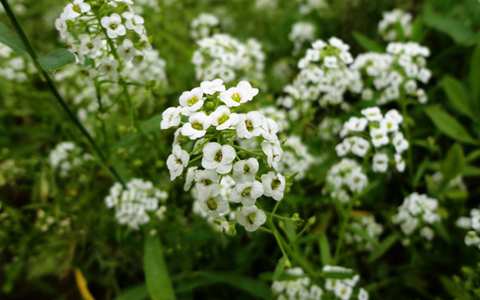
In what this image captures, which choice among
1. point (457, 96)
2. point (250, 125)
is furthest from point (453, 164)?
point (250, 125)

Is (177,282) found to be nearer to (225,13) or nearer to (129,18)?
(129,18)

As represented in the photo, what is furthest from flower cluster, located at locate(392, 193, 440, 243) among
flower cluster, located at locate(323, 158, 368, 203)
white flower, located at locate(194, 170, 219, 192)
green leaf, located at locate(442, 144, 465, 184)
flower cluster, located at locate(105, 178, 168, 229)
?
white flower, located at locate(194, 170, 219, 192)

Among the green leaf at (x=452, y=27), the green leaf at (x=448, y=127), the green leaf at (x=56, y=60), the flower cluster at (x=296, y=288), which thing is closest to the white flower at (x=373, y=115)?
the green leaf at (x=448, y=127)

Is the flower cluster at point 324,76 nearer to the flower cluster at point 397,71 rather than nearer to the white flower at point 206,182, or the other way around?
the flower cluster at point 397,71

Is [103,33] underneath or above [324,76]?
above

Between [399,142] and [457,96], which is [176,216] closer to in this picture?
[399,142]

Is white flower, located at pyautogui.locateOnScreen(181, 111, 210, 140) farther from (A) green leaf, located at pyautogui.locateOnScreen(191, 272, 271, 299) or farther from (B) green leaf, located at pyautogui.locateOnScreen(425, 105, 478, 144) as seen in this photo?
(B) green leaf, located at pyautogui.locateOnScreen(425, 105, 478, 144)
